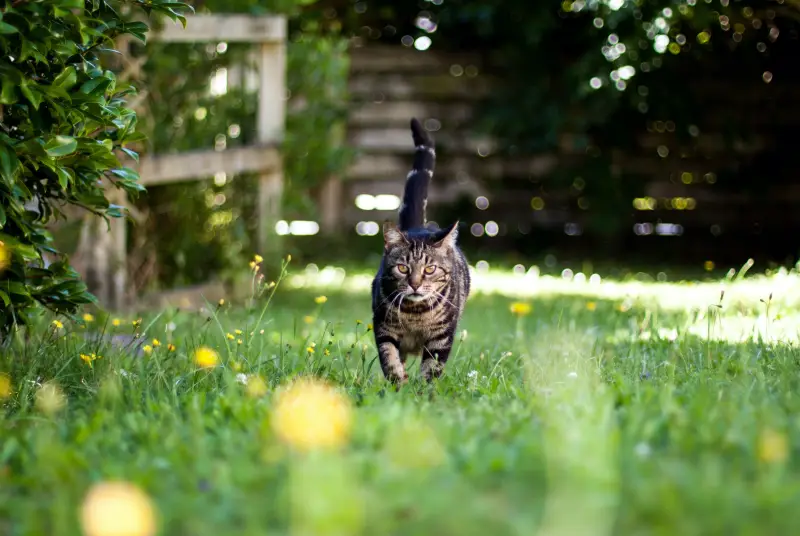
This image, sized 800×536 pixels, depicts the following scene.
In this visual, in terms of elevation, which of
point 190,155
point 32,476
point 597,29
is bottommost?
point 32,476

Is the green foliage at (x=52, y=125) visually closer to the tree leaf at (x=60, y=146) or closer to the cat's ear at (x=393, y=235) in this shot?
the tree leaf at (x=60, y=146)

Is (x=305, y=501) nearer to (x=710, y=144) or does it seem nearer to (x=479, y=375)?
(x=479, y=375)

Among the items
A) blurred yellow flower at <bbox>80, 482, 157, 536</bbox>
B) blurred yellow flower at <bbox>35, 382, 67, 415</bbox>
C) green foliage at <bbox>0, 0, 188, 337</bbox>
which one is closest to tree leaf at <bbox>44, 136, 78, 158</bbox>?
green foliage at <bbox>0, 0, 188, 337</bbox>

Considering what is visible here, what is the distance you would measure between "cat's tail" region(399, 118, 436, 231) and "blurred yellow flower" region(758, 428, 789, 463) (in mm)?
2588

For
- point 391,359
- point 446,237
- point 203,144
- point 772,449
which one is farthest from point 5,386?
point 203,144

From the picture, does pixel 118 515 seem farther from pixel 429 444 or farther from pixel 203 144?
pixel 203 144

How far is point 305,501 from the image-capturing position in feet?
6.28

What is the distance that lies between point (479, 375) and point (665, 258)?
692 cm

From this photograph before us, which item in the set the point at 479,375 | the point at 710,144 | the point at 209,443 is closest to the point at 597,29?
the point at 710,144

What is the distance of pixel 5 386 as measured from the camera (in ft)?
10.6

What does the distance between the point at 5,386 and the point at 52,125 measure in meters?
0.81

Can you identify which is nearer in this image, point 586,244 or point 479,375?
point 479,375

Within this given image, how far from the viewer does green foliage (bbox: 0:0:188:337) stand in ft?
9.93

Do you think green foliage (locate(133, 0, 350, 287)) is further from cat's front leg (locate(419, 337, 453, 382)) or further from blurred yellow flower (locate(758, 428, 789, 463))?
blurred yellow flower (locate(758, 428, 789, 463))
